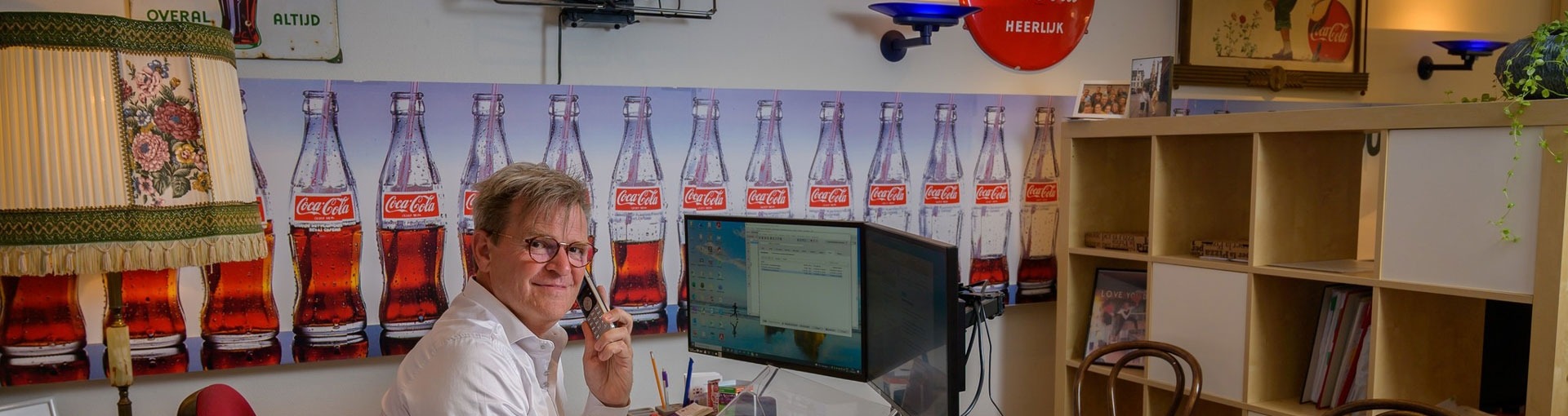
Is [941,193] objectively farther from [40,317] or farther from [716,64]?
[40,317]

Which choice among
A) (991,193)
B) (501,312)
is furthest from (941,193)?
(501,312)

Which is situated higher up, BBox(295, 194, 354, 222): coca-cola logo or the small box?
BBox(295, 194, 354, 222): coca-cola logo

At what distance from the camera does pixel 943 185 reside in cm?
312

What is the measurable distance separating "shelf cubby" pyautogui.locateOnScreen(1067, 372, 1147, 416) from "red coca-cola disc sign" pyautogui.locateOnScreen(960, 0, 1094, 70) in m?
0.99

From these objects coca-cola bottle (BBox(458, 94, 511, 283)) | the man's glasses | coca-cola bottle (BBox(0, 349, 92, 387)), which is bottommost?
coca-cola bottle (BBox(0, 349, 92, 387))

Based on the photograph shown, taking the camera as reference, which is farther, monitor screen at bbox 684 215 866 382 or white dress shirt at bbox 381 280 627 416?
monitor screen at bbox 684 215 866 382

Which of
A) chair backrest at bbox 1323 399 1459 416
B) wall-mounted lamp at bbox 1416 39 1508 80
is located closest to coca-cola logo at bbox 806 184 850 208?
chair backrest at bbox 1323 399 1459 416

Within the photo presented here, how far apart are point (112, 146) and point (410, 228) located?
2.50 ft

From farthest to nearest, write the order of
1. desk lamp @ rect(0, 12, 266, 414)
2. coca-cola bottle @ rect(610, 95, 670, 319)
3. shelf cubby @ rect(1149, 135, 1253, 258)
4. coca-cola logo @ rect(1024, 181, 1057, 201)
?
coca-cola logo @ rect(1024, 181, 1057, 201) → shelf cubby @ rect(1149, 135, 1253, 258) → coca-cola bottle @ rect(610, 95, 670, 319) → desk lamp @ rect(0, 12, 266, 414)

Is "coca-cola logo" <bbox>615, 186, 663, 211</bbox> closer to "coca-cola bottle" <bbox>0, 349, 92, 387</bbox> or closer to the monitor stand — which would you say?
the monitor stand

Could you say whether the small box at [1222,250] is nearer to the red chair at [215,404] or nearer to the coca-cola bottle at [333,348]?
the coca-cola bottle at [333,348]

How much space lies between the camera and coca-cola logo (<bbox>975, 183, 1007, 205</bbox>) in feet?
10.4

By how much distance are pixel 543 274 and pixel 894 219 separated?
1395 millimetres

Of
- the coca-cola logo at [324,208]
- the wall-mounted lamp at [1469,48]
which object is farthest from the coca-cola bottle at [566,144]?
the wall-mounted lamp at [1469,48]
